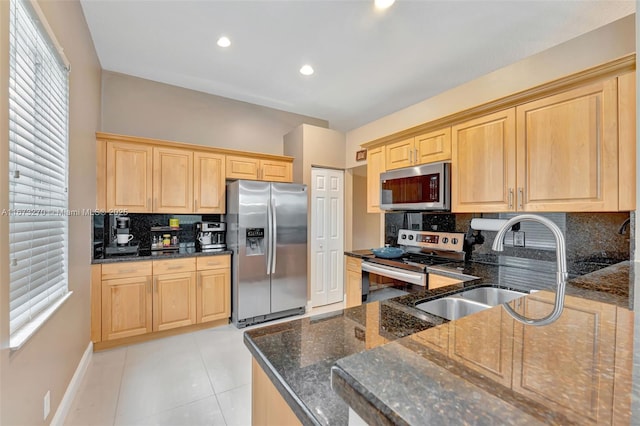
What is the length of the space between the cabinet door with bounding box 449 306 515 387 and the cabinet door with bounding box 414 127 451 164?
220 centimetres

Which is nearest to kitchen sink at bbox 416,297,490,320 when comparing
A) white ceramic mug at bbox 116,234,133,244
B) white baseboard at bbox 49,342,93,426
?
white baseboard at bbox 49,342,93,426

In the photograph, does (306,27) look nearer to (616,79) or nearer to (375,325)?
(616,79)

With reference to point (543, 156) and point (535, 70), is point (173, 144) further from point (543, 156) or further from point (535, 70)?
point (535, 70)

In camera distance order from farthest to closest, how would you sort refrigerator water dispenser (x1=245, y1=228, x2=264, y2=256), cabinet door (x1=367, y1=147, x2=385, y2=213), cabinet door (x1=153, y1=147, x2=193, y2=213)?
refrigerator water dispenser (x1=245, y1=228, x2=264, y2=256), cabinet door (x1=367, y1=147, x2=385, y2=213), cabinet door (x1=153, y1=147, x2=193, y2=213)

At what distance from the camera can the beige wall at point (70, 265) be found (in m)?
1.17

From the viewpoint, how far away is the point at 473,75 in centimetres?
310

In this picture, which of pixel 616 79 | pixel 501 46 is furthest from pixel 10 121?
pixel 501 46

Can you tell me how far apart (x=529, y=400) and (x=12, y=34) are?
2.09m

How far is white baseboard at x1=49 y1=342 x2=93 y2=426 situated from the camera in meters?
1.75

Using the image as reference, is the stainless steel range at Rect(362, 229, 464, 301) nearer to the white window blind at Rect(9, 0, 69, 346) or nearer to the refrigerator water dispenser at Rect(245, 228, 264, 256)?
the refrigerator water dispenser at Rect(245, 228, 264, 256)

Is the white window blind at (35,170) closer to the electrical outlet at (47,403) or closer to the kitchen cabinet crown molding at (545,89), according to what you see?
the electrical outlet at (47,403)

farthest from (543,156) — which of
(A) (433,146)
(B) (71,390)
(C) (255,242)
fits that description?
(B) (71,390)

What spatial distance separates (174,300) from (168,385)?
104 centimetres

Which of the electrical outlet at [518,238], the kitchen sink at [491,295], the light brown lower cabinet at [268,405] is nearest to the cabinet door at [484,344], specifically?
the light brown lower cabinet at [268,405]
